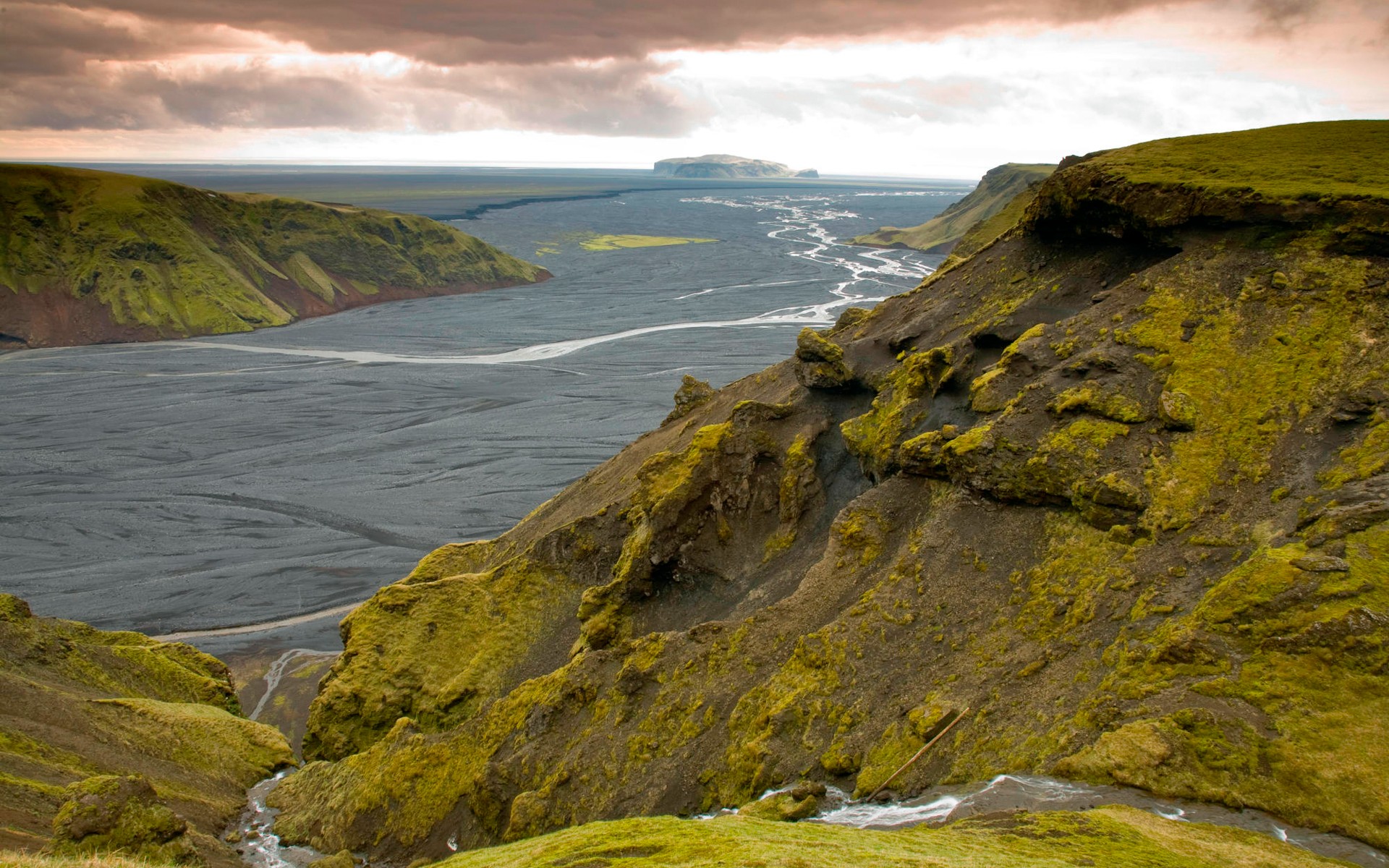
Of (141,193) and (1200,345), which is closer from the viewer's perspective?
(1200,345)

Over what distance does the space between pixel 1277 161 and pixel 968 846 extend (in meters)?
21.9

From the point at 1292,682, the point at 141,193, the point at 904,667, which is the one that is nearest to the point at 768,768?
the point at 904,667

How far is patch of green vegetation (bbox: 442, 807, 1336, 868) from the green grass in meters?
17.0

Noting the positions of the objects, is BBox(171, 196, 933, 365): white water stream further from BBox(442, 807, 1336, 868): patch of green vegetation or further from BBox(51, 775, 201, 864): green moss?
BBox(442, 807, 1336, 868): patch of green vegetation

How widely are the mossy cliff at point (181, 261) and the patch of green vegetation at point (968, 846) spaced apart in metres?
125

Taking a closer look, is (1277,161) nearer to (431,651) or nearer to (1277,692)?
(1277,692)

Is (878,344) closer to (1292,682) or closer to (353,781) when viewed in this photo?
(1292,682)

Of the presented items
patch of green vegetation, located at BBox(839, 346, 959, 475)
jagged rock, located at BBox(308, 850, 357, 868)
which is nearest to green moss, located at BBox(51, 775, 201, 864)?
jagged rock, located at BBox(308, 850, 357, 868)

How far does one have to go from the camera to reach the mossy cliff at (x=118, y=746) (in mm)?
21344

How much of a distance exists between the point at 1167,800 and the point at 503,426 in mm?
69066

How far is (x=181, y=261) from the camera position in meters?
132

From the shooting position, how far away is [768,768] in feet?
65.1

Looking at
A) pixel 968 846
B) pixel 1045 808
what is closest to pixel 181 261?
pixel 1045 808

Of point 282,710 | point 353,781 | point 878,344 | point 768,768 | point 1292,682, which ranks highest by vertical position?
point 878,344
